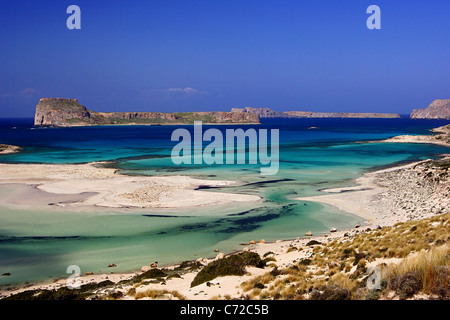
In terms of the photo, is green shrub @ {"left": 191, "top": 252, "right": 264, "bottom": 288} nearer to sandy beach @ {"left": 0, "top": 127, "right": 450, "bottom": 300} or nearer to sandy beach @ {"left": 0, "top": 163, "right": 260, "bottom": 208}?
sandy beach @ {"left": 0, "top": 127, "right": 450, "bottom": 300}

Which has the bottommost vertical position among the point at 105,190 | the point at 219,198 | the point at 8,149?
the point at 219,198

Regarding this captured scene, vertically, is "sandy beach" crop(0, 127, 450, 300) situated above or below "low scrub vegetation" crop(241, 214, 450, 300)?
below

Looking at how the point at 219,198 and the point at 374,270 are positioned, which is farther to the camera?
the point at 219,198

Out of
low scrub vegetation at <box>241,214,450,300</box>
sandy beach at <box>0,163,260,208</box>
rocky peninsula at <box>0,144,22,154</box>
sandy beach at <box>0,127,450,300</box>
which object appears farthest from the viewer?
rocky peninsula at <box>0,144,22,154</box>

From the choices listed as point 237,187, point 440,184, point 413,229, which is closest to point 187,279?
point 413,229

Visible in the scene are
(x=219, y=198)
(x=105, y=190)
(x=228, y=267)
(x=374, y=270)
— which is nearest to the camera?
(x=374, y=270)

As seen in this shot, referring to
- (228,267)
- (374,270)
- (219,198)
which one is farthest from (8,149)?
(374,270)

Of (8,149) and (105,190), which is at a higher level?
(8,149)

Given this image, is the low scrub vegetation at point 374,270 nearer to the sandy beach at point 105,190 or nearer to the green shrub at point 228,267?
the green shrub at point 228,267

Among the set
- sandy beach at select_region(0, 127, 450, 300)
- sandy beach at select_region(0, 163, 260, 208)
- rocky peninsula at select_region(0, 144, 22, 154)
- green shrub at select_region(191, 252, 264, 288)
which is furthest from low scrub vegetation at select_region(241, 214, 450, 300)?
rocky peninsula at select_region(0, 144, 22, 154)

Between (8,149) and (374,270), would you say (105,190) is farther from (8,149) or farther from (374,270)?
(8,149)

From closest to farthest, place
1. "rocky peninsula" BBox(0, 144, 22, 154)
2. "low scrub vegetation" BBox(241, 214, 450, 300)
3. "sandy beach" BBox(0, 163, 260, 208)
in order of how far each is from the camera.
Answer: "low scrub vegetation" BBox(241, 214, 450, 300) → "sandy beach" BBox(0, 163, 260, 208) → "rocky peninsula" BBox(0, 144, 22, 154)

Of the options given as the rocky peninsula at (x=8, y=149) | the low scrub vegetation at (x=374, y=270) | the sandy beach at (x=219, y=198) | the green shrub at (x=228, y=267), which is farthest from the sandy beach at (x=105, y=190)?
the rocky peninsula at (x=8, y=149)

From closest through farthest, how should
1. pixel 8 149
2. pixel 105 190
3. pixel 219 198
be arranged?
pixel 219 198
pixel 105 190
pixel 8 149
